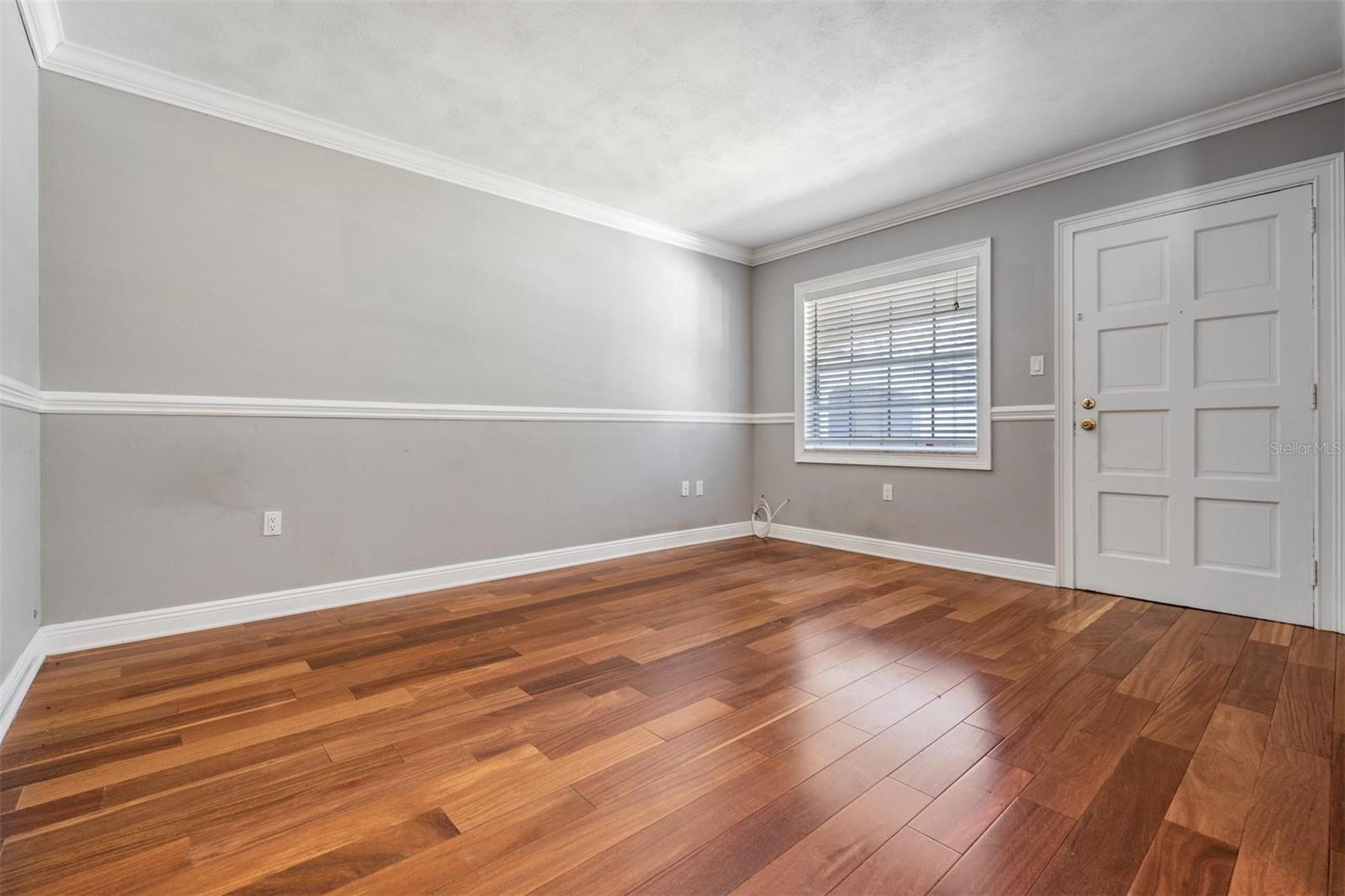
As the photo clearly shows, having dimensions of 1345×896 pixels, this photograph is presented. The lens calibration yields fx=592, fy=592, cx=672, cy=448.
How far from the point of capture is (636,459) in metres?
4.25

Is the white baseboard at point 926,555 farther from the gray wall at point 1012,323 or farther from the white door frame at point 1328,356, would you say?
the white door frame at point 1328,356

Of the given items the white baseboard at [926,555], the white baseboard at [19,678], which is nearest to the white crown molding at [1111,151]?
the white baseboard at [926,555]

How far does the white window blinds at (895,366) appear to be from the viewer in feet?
12.4

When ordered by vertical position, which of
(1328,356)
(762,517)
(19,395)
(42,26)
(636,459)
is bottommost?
(762,517)

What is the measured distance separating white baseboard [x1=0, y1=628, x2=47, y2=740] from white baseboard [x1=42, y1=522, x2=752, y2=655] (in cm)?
12

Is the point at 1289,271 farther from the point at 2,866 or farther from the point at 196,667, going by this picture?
the point at 196,667

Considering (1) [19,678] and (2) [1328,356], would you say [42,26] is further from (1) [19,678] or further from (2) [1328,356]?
(2) [1328,356]

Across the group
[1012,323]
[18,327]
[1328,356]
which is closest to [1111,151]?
[1012,323]

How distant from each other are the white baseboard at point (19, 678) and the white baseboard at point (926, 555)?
13.6ft

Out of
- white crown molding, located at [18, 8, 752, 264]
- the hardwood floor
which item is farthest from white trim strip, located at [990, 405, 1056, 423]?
white crown molding, located at [18, 8, 752, 264]

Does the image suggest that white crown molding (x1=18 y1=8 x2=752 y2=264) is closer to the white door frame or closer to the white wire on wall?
the white wire on wall

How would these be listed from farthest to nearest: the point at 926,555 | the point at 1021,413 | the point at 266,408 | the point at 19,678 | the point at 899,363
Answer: the point at 899,363
the point at 926,555
the point at 1021,413
the point at 266,408
the point at 19,678

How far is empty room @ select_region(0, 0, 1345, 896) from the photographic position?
4.39ft

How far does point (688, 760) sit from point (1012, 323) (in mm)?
3218
